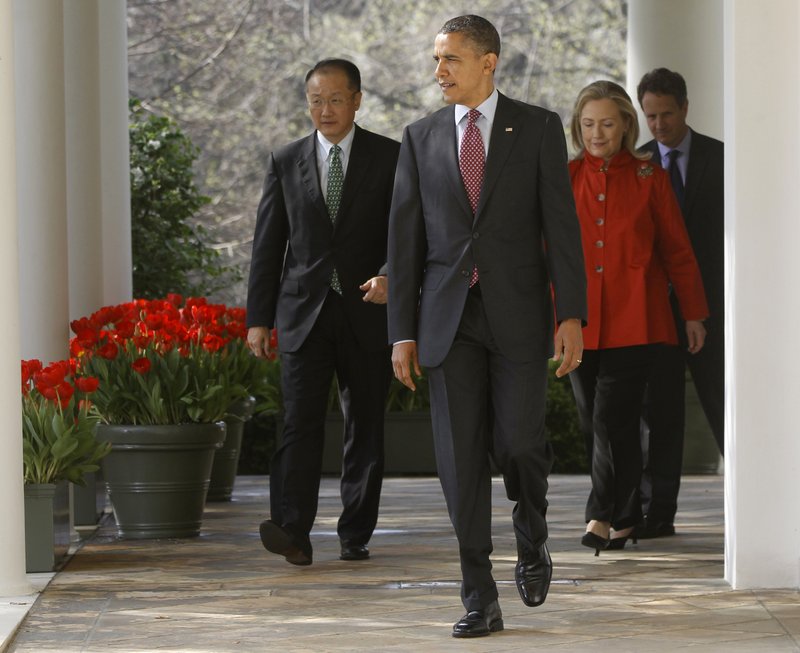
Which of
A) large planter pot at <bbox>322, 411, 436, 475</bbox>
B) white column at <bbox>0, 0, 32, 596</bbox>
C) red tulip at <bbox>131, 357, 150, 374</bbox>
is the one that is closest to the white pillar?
red tulip at <bbox>131, 357, 150, 374</bbox>

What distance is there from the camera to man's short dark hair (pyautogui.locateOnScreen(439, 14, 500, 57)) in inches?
189

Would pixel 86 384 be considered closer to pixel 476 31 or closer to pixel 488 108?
pixel 488 108

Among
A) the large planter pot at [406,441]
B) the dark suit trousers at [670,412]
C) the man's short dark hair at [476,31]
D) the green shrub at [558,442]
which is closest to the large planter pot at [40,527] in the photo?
the man's short dark hair at [476,31]

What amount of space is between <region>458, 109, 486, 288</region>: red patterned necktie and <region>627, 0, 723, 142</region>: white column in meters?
5.60

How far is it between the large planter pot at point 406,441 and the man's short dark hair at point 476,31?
5.55 meters

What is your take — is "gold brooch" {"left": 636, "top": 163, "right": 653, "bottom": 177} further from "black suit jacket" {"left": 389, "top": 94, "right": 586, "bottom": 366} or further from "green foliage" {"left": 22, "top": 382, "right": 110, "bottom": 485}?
"green foliage" {"left": 22, "top": 382, "right": 110, "bottom": 485}

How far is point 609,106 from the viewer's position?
6.39 metres

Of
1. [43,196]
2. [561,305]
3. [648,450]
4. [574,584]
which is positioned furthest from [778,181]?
[43,196]

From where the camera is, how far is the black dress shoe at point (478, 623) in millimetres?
4777

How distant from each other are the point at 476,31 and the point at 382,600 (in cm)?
193

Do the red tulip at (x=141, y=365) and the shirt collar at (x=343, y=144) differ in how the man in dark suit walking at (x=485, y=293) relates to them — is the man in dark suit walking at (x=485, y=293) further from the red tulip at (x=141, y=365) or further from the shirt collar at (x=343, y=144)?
the red tulip at (x=141, y=365)

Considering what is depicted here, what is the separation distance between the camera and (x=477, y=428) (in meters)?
4.83

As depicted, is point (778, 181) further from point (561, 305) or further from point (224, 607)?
point (224, 607)

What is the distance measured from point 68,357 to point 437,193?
3142 mm
